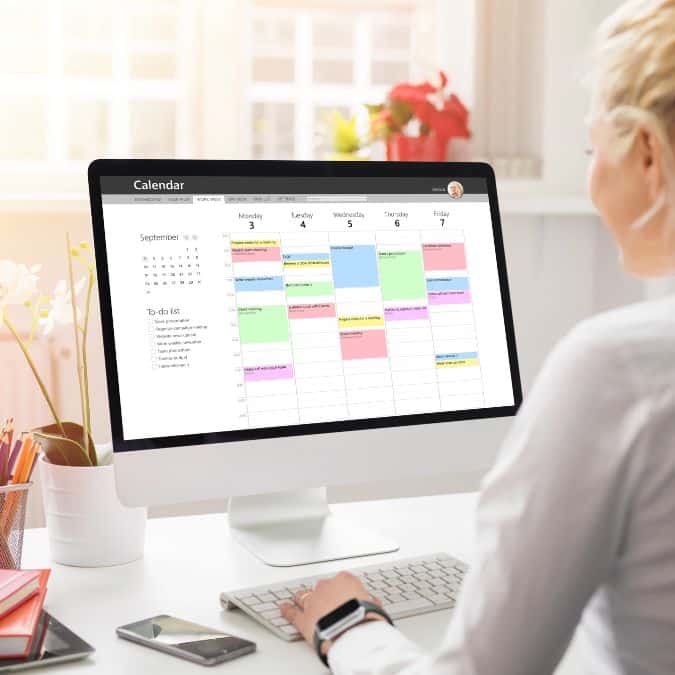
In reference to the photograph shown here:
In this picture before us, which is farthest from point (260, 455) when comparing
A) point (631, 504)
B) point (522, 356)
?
point (522, 356)

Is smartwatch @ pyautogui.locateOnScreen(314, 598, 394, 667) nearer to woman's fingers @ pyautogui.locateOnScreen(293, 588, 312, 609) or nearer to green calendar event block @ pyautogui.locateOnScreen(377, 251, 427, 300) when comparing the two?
woman's fingers @ pyautogui.locateOnScreen(293, 588, 312, 609)

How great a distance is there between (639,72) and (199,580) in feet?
2.54

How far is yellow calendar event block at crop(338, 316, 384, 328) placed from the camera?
133 centimetres

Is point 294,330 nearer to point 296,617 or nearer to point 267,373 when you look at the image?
point 267,373

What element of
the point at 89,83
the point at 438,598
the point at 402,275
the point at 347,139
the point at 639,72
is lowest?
the point at 438,598

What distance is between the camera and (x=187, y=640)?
1.05 m

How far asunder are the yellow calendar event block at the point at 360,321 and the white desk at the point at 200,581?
0.29 metres

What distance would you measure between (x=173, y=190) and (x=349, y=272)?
242 mm

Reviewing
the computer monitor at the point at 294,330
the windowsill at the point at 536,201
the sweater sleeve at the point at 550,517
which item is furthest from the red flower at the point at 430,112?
the sweater sleeve at the point at 550,517

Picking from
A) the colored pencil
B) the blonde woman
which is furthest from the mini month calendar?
the blonde woman

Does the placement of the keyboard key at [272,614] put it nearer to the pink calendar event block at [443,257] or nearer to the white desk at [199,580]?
the white desk at [199,580]

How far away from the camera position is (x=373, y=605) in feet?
3.32

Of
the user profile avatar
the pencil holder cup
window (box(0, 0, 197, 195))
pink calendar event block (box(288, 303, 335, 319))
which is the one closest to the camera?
the pencil holder cup

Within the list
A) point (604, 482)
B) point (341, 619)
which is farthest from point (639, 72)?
point (341, 619)
